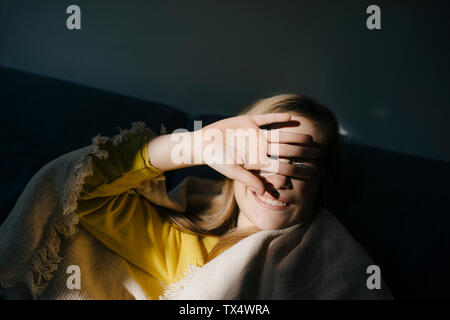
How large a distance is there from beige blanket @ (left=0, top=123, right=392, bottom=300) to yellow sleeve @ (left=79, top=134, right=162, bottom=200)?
22mm

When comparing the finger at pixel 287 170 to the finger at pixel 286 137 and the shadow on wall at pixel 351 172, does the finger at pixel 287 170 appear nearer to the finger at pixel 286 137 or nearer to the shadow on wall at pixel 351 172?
the finger at pixel 286 137

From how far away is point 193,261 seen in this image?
0.73 m

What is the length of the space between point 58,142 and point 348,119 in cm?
94

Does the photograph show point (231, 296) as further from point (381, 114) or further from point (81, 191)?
point (381, 114)

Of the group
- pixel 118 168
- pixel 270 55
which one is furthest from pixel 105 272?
pixel 270 55

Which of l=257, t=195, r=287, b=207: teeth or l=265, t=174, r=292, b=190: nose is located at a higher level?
l=265, t=174, r=292, b=190: nose

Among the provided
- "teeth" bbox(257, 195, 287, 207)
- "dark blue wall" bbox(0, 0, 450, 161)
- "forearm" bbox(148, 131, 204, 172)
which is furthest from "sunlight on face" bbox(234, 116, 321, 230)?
"dark blue wall" bbox(0, 0, 450, 161)

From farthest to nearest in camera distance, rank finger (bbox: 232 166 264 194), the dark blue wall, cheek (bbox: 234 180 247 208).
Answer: the dark blue wall
cheek (bbox: 234 180 247 208)
finger (bbox: 232 166 264 194)

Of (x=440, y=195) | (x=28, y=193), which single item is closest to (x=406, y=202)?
(x=440, y=195)

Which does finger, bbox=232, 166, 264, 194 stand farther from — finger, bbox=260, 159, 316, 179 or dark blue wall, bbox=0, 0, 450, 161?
dark blue wall, bbox=0, 0, 450, 161

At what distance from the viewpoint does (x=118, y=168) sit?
0.66 meters

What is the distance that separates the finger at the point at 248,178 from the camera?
2.01 ft

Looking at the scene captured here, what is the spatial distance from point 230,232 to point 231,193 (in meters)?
0.10

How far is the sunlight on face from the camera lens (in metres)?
0.67
